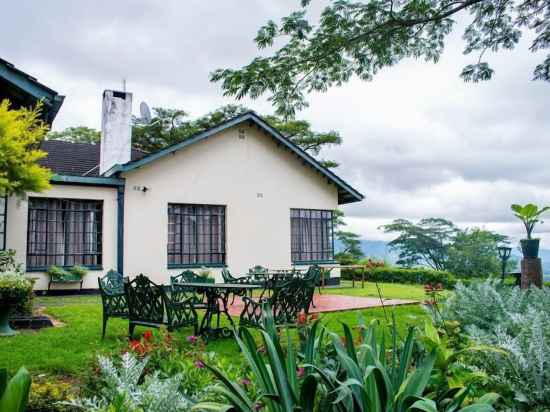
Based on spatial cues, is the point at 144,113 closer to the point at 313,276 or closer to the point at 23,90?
the point at 23,90

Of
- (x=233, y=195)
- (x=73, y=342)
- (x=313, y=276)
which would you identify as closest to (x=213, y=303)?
(x=313, y=276)

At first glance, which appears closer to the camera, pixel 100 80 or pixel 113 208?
pixel 113 208

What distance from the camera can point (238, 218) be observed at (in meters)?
16.0

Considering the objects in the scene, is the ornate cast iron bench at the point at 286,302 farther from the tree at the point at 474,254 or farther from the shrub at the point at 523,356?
the tree at the point at 474,254

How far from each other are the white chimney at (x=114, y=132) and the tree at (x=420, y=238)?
29817 millimetres

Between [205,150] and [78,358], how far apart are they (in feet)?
34.7

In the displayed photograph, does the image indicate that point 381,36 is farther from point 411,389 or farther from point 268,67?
point 411,389

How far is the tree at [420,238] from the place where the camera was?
41.2m

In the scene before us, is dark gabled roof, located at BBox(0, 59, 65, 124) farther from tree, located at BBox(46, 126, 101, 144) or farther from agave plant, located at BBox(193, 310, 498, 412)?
tree, located at BBox(46, 126, 101, 144)

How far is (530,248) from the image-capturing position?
9.70m

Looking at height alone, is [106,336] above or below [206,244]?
below

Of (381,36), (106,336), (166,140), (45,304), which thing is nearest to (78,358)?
(106,336)

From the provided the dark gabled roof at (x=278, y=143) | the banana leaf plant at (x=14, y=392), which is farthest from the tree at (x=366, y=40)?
the dark gabled roof at (x=278, y=143)

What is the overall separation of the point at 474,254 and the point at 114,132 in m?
26.4
